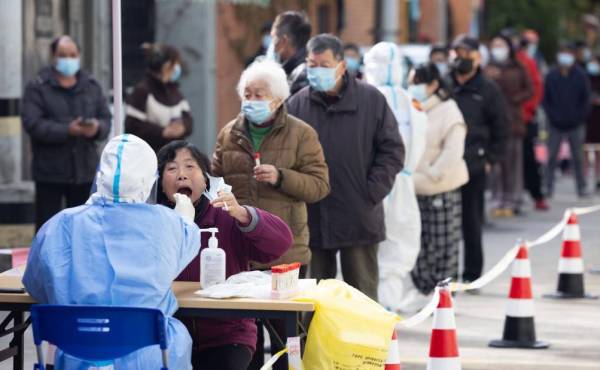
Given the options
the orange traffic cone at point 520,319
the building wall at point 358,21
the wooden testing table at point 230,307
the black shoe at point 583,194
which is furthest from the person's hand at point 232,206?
the building wall at point 358,21

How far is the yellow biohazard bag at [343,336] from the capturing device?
7.04m

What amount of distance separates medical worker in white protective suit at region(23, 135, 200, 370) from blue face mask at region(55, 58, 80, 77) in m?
6.36

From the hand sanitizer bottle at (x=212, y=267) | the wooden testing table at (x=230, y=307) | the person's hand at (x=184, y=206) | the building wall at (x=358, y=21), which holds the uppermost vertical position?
the building wall at (x=358, y=21)

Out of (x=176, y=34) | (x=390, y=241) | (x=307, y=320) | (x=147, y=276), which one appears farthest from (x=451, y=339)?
(x=176, y=34)

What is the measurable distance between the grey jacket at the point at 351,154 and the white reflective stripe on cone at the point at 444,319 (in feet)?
6.18

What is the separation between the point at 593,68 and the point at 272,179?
20.7 m

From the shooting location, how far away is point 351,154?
10359mm

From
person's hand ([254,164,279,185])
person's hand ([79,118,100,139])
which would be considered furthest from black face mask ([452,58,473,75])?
person's hand ([254,164,279,185])

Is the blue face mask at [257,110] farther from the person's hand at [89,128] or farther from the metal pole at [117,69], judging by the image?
the person's hand at [89,128]

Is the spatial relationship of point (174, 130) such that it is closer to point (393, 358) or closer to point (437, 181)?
point (437, 181)

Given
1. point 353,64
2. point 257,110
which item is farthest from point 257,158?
point 353,64

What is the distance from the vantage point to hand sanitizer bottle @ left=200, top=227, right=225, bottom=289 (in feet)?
24.0

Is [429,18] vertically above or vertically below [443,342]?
above

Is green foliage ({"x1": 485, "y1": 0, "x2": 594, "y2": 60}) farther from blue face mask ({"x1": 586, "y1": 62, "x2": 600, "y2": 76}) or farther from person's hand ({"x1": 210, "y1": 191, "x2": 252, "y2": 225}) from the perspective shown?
person's hand ({"x1": 210, "y1": 191, "x2": 252, "y2": 225})
